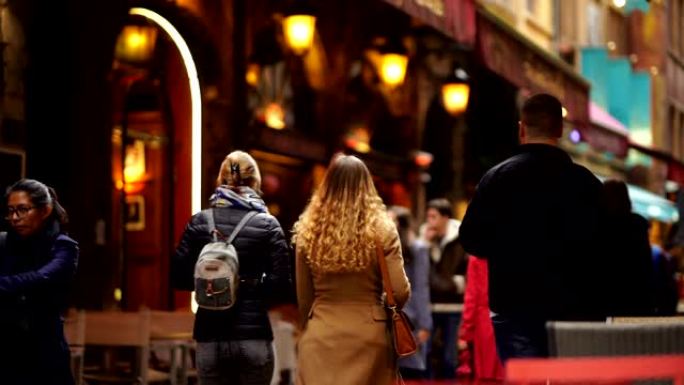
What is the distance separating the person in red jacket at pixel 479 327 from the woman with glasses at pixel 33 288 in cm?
317

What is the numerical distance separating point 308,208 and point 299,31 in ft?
30.5

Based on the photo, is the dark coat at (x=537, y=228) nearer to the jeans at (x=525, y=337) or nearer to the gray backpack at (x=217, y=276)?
the jeans at (x=525, y=337)

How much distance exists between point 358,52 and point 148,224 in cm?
538

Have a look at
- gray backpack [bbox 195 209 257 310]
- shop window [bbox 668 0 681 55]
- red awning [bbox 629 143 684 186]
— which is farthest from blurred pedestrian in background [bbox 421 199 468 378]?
shop window [bbox 668 0 681 55]

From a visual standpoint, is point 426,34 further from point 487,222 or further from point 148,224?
point 487,222

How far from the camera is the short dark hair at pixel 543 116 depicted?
24.2 feet

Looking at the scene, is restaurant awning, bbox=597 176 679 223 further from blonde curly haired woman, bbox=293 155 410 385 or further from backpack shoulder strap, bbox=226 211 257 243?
blonde curly haired woman, bbox=293 155 410 385

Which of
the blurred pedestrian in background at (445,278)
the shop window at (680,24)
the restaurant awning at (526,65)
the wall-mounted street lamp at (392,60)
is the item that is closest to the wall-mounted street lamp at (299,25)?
the restaurant awning at (526,65)

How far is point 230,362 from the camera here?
854cm

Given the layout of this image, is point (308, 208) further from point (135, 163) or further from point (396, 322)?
point (135, 163)

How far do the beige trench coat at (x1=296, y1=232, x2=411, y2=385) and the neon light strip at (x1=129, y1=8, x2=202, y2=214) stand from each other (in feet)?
23.9

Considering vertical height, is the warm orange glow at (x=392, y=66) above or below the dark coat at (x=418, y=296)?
above

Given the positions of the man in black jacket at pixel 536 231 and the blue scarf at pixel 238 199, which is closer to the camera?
the man in black jacket at pixel 536 231

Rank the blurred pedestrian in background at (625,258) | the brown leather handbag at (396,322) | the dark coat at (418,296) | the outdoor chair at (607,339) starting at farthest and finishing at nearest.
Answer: the dark coat at (418,296), the brown leather handbag at (396,322), the blurred pedestrian in background at (625,258), the outdoor chair at (607,339)
